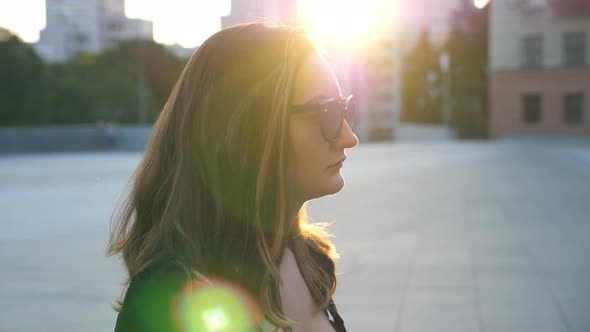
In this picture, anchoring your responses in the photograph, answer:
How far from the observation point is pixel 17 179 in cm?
1838

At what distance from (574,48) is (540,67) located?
2091 mm

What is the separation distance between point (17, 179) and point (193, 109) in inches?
714

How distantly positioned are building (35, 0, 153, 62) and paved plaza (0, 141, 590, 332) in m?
135

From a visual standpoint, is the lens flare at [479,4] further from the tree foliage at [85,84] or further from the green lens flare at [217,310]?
the green lens flare at [217,310]

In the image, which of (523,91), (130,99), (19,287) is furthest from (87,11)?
(19,287)

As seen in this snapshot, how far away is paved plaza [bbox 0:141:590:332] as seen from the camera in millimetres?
5273

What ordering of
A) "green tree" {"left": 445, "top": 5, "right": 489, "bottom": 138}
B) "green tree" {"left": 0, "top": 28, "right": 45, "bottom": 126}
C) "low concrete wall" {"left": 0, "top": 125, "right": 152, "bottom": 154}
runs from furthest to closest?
"green tree" {"left": 445, "top": 5, "right": 489, "bottom": 138}, "green tree" {"left": 0, "top": 28, "right": 45, "bottom": 126}, "low concrete wall" {"left": 0, "top": 125, "right": 152, "bottom": 154}

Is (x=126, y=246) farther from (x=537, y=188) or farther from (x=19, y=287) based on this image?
(x=537, y=188)

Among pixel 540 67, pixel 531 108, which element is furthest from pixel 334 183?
pixel 531 108

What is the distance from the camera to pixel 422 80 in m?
79.4

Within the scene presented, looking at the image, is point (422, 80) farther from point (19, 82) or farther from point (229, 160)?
A: point (229, 160)

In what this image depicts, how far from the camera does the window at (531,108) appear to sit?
44.1m

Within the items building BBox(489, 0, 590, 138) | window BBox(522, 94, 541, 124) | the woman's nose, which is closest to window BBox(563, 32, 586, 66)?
building BBox(489, 0, 590, 138)

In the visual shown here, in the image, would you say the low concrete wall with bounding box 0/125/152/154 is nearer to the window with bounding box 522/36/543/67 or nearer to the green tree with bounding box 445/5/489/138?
the window with bounding box 522/36/543/67
